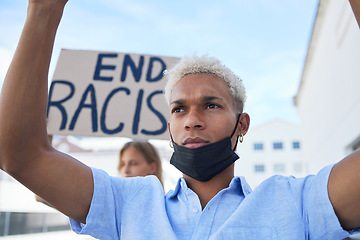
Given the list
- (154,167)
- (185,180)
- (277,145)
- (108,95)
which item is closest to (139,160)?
(154,167)

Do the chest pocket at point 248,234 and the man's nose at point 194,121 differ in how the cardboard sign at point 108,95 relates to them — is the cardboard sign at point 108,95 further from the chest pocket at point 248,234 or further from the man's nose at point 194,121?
the chest pocket at point 248,234

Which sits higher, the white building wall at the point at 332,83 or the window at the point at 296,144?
the window at the point at 296,144

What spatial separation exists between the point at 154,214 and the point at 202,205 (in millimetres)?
210

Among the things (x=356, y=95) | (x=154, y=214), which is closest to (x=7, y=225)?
(x=356, y=95)

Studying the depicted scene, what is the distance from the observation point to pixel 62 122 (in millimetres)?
2557

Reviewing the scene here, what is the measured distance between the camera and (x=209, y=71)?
64.2 inches

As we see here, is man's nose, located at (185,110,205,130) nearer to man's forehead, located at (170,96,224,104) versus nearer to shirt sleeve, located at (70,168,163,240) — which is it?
man's forehead, located at (170,96,224,104)

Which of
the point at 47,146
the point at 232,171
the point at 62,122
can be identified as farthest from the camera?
the point at 62,122

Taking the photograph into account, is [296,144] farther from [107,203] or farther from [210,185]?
[107,203]

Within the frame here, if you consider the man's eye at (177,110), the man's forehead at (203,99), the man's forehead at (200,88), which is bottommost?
the man's eye at (177,110)

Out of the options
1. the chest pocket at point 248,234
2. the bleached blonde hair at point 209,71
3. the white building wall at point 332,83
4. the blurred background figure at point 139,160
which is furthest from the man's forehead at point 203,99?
the white building wall at point 332,83

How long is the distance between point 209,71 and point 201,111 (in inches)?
8.3

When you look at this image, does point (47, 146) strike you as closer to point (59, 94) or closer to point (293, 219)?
point (293, 219)

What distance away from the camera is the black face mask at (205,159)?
1.46 m
